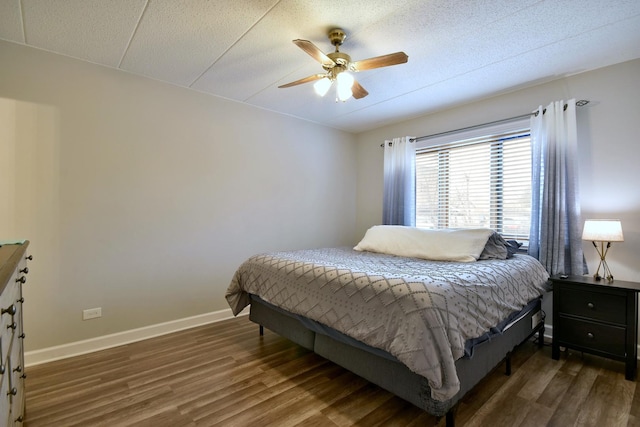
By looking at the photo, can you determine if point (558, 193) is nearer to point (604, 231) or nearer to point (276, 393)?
point (604, 231)

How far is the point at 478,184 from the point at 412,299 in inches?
98.7

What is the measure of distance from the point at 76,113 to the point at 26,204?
0.84 m

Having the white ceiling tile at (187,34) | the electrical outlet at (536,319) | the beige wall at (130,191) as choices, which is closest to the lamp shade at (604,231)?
the electrical outlet at (536,319)

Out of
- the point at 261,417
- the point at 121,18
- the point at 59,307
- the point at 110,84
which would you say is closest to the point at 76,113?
the point at 110,84

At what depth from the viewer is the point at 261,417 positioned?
1.72m

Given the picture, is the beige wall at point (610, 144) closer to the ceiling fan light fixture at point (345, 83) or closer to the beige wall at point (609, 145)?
the beige wall at point (609, 145)

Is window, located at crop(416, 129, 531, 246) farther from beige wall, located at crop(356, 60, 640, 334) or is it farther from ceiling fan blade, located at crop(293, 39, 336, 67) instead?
ceiling fan blade, located at crop(293, 39, 336, 67)

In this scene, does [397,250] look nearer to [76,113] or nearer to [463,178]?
[463,178]

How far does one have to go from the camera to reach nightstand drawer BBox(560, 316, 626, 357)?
218 centimetres

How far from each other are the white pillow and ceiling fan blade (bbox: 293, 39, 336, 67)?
178 centimetres

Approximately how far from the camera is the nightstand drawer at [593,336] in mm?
2176

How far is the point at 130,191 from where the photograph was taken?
9.20ft

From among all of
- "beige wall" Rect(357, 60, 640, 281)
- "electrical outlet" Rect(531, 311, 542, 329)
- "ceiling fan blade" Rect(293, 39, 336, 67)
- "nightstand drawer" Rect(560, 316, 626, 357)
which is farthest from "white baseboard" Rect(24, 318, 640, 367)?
"ceiling fan blade" Rect(293, 39, 336, 67)

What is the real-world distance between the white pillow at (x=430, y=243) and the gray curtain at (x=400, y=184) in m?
0.72
